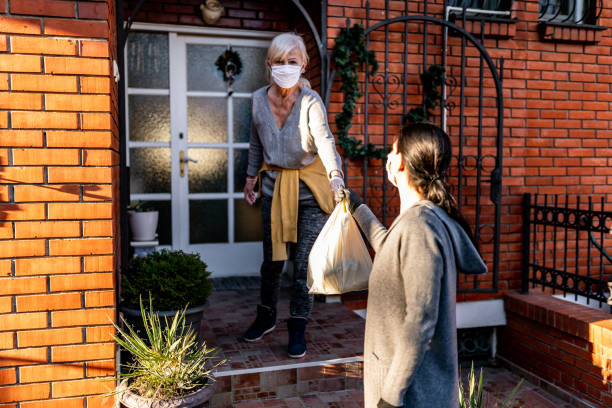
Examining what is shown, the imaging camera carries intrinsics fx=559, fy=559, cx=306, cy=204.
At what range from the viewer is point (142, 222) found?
4668mm

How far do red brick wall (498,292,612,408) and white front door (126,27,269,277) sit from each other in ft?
7.87

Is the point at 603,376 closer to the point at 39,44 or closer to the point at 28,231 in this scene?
the point at 28,231

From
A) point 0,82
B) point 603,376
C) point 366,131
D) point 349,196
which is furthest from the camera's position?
point 366,131

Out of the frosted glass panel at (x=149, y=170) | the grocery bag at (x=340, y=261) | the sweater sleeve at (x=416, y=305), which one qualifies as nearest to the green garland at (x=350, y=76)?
the frosted glass panel at (x=149, y=170)

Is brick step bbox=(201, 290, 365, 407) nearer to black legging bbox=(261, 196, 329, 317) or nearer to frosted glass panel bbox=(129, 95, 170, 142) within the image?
black legging bbox=(261, 196, 329, 317)

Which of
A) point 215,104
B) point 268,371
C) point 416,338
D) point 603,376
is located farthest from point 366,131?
point 416,338

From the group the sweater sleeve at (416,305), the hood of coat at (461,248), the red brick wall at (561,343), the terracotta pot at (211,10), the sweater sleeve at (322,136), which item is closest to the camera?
the sweater sleeve at (416,305)

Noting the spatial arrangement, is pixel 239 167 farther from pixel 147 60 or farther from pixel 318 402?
pixel 318 402

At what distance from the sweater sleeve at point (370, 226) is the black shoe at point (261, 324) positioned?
1458mm

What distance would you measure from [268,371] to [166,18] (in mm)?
3312

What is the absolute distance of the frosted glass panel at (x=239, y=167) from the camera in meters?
5.36

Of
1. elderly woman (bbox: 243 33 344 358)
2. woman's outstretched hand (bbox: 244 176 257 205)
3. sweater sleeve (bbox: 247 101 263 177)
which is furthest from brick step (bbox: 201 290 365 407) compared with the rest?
sweater sleeve (bbox: 247 101 263 177)

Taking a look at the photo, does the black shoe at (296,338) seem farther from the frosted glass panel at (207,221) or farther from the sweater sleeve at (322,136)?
→ the frosted glass panel at (207,221)

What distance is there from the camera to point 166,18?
494 cm
